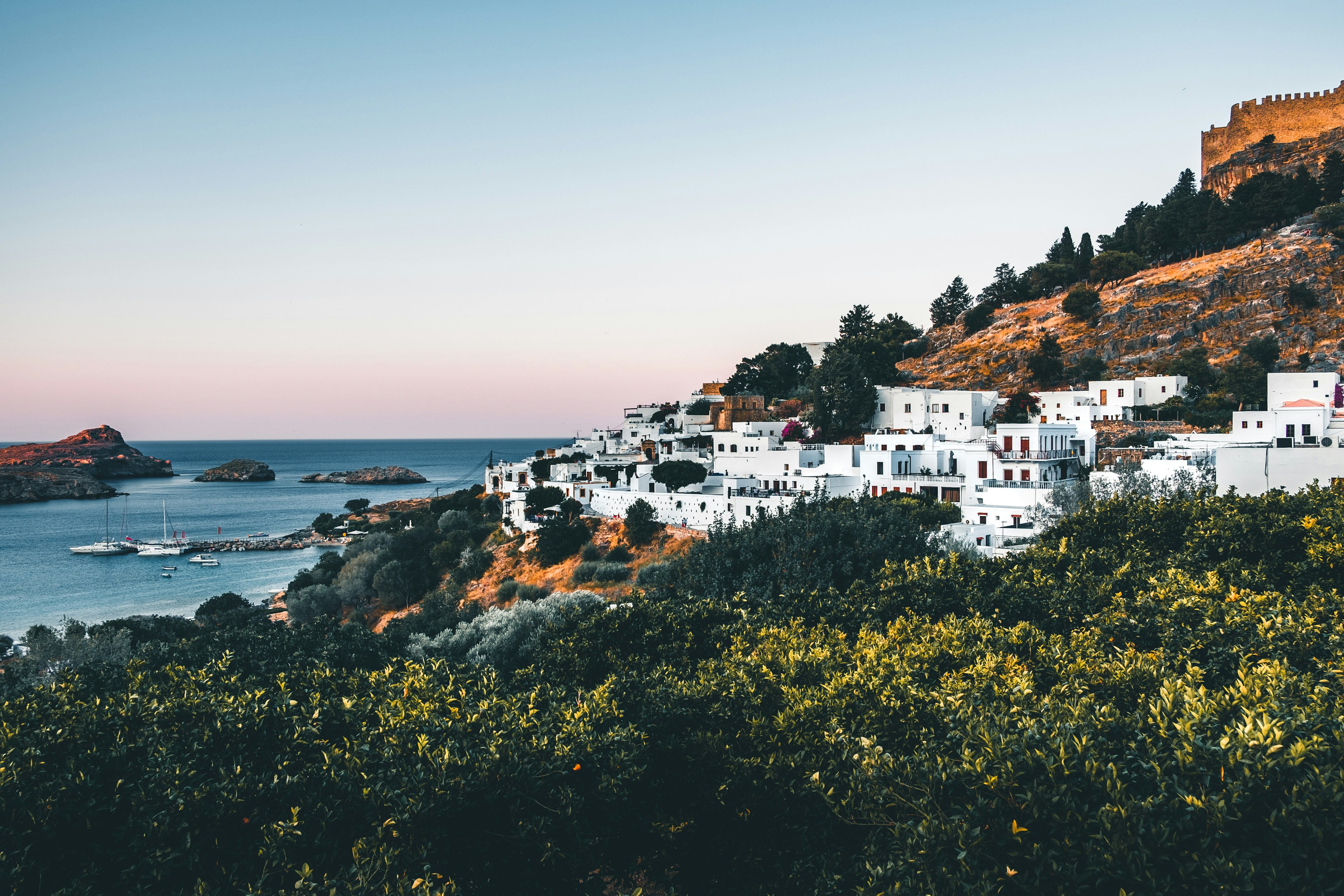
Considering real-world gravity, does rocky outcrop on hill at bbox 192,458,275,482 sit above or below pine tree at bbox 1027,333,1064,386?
below

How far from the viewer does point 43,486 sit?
12444 cm

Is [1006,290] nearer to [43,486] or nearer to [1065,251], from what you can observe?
[1065,251]

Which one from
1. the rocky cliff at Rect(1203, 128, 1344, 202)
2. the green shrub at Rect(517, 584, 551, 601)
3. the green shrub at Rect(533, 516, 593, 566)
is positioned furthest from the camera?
the rocky cliff at Rect(1203, 128, 1344, 202)

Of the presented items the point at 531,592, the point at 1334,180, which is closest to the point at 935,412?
the point at 531,592

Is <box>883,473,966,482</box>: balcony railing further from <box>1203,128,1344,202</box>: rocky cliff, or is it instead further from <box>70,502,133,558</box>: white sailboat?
<box>70,502,133,558</box>: white sailboat

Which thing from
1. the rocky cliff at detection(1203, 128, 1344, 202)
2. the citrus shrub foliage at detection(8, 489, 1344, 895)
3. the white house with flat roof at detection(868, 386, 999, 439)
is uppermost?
the rocky cliff at detection(1203, 128, 1344, 202)

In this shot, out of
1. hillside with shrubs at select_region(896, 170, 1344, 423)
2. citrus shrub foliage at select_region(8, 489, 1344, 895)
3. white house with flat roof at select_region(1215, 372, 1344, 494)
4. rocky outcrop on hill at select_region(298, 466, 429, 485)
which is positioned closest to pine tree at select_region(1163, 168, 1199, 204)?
hillside with shrubs at select_region(896, 170, 1344, 423)

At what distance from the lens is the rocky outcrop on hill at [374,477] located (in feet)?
472

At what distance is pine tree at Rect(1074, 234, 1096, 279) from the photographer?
7506cm

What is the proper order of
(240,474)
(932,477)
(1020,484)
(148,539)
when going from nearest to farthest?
(1020,484)
(932,477)
(148,539)
(240,474)

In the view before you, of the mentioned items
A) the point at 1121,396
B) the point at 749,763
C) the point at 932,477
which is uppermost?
the point at 1121,396

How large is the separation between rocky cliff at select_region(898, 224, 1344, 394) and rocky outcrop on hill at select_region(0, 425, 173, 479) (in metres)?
150

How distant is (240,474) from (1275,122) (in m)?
168

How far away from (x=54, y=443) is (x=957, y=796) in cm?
20347
